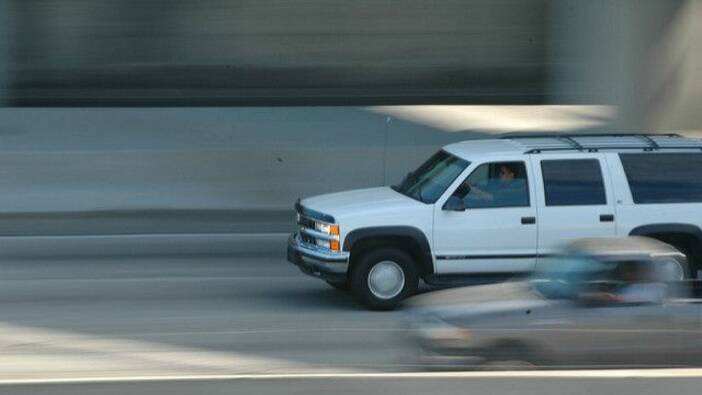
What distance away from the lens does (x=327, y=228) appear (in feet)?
41.5

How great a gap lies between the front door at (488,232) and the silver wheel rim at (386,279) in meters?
0.42

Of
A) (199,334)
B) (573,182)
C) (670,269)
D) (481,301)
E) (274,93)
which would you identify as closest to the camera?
(670,269)

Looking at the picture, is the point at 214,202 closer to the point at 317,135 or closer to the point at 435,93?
the point at 317,135

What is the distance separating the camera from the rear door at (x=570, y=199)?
12.5 m

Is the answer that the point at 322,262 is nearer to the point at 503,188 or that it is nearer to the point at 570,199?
the point at 503,188

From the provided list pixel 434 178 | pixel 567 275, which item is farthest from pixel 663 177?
pixel 567 275

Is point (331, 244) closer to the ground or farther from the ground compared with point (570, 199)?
closer to the ground

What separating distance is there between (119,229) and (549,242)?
7584 mm

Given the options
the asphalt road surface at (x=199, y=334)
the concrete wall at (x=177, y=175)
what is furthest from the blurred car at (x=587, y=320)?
the concrete wall at (x=177, y=175)

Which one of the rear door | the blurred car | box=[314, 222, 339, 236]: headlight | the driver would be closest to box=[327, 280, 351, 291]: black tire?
box=[314, 222, 339, 236]: headlight

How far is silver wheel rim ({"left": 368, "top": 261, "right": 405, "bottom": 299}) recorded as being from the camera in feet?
41.4

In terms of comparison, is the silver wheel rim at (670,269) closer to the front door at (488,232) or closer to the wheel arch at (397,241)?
the front door at (488,232)

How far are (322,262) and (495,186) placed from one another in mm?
1976

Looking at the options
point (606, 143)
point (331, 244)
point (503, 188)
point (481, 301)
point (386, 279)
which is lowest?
point (386, 279)
